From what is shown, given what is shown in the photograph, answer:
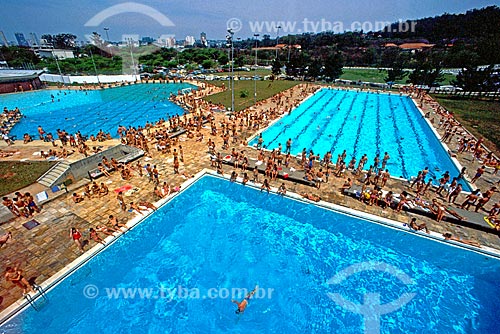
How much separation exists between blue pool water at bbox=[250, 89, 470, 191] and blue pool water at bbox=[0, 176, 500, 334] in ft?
23.8

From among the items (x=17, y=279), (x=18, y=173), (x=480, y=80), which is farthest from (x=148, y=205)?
(x=480, y=80)

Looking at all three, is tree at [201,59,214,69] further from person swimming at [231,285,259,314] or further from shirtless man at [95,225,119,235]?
person swimming at [231,285,259,314]

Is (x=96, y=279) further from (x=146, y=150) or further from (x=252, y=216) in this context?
(x=146, y=150)

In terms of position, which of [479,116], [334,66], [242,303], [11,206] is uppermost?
[334,66]

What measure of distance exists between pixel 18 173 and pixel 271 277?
1522 centimetres

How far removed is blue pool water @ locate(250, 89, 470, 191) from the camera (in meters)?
17.2

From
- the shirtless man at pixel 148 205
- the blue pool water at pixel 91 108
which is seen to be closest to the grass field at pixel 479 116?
the shirtless man at pixel 148 205

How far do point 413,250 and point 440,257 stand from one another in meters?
0.89

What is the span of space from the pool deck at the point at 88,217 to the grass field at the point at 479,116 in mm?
5780

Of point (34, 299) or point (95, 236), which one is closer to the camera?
point (34, 299)

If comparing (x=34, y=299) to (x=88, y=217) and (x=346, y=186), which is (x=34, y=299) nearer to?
(x=88, y=217)

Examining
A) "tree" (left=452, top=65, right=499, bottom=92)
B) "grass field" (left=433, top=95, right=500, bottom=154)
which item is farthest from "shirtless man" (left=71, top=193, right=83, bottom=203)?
"tree" (left=452, top=65, right=499, bottom=92)

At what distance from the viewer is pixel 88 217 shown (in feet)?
33.7

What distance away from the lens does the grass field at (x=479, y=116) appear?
19.6m
